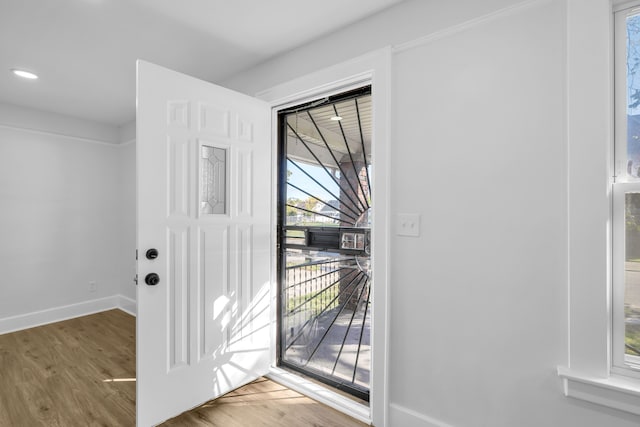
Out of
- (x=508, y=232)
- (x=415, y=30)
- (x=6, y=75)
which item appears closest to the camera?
(x=508, y=232)

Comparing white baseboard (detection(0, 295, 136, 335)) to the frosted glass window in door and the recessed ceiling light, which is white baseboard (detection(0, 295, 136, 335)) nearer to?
the recessed ceiling light

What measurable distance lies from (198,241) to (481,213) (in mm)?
1571

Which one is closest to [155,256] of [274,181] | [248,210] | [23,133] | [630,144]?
[248,210]

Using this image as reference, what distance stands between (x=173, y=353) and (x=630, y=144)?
2.40m

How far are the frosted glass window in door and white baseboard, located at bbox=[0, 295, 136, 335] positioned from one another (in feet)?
8.53

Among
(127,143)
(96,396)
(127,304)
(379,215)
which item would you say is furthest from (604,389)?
(127,143)

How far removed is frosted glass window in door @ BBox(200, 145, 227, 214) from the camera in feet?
6.51

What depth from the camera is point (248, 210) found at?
220 centimetres

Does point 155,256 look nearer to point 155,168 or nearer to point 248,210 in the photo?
point 155,168

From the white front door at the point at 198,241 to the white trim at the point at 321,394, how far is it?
148 millimetres

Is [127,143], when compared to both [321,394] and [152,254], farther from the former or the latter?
[321,394]

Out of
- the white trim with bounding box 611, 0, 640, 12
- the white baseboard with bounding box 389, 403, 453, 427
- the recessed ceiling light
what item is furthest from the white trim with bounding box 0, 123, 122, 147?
the white trim with bounding box 611, 0, 640, 12

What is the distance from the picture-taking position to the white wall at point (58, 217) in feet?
10.9

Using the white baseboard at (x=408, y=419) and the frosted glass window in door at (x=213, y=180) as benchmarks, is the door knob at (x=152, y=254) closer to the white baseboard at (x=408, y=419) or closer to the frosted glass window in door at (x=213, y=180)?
the frosted glass window in door at (x=213, y=180)
